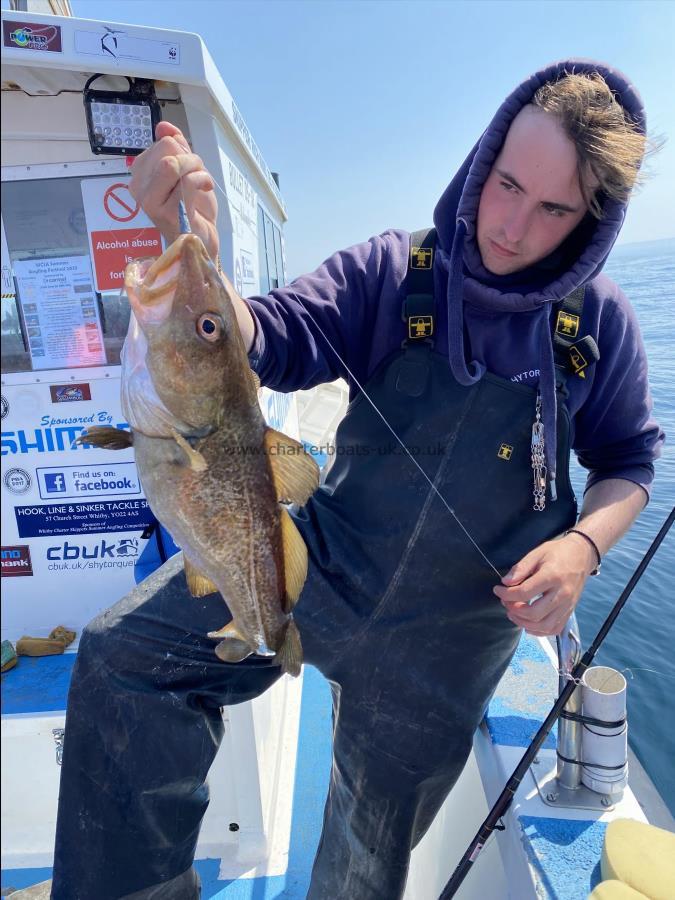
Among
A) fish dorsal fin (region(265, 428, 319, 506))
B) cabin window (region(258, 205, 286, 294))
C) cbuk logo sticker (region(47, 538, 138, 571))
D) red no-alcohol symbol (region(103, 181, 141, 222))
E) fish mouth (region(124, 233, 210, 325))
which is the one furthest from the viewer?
cabin window (region(258, 205, 286, 294))

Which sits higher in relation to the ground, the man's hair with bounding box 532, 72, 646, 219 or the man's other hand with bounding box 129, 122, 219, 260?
the man's hair with bounding box 532, 72, 646, 219

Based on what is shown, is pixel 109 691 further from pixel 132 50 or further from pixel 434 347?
pixel 132 50

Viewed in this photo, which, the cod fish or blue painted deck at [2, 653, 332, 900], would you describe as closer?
the cod fish

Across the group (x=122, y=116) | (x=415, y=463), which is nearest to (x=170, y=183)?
(x=415, y=463)

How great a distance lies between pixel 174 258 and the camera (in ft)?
4.57

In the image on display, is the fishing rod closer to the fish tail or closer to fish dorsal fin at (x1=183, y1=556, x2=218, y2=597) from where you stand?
the fish tail

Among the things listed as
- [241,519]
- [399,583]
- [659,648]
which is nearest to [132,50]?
[241,519]

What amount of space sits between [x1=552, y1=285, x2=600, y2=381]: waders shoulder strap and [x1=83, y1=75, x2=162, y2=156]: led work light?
2.16 m

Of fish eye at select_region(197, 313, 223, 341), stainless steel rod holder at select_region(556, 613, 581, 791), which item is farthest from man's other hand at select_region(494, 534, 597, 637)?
fish eye at select_region(197, 313, 223, 341)

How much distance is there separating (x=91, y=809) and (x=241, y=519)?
1.10 metres

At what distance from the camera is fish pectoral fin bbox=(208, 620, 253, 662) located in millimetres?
1692

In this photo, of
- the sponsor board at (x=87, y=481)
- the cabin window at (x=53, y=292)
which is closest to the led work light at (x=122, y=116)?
the cabin window at (x=53, y=292)

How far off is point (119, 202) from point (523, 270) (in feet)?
7.42

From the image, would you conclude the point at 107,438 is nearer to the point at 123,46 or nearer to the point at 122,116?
the point at 123,46
